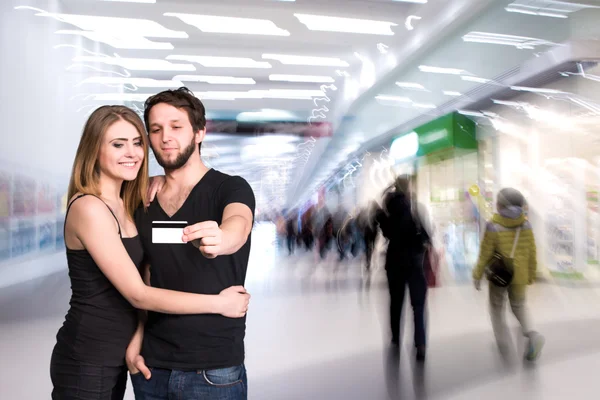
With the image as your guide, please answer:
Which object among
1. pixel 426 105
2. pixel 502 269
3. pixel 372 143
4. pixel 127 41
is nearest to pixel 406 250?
pixel 502 269

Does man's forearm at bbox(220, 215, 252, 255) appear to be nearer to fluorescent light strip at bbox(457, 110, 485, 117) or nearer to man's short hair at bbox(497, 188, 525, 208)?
man's short hair at bbox(497, 188, 525, 208)

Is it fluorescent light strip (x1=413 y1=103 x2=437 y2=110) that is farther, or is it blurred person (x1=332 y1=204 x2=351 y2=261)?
blurred person (x1=332 y1=204 x2=351 y2=261)

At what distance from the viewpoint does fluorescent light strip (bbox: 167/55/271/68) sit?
11242 millimetres

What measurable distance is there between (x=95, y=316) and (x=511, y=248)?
12.0ft

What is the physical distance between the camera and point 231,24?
31.2 ft

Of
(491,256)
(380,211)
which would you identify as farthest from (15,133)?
(491,256)

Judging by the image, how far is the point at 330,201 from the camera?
17984 millimetres

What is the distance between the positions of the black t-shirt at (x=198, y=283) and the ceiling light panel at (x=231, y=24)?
8.32 meters

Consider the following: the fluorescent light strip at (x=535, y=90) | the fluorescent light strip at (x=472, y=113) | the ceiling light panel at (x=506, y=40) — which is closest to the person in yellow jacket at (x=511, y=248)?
the ceiling light panel at (x=506, y=40)

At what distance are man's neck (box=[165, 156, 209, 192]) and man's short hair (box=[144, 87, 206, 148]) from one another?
107 mm

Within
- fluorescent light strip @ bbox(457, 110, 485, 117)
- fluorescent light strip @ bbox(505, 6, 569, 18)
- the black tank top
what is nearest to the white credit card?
the black tank top

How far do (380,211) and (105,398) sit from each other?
3.36 meters

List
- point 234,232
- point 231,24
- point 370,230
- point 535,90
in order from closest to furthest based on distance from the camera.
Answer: point 234,232, point 370,230, point 535,90, point 231,24

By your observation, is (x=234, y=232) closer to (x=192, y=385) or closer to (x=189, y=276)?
(x=189, y=276)
